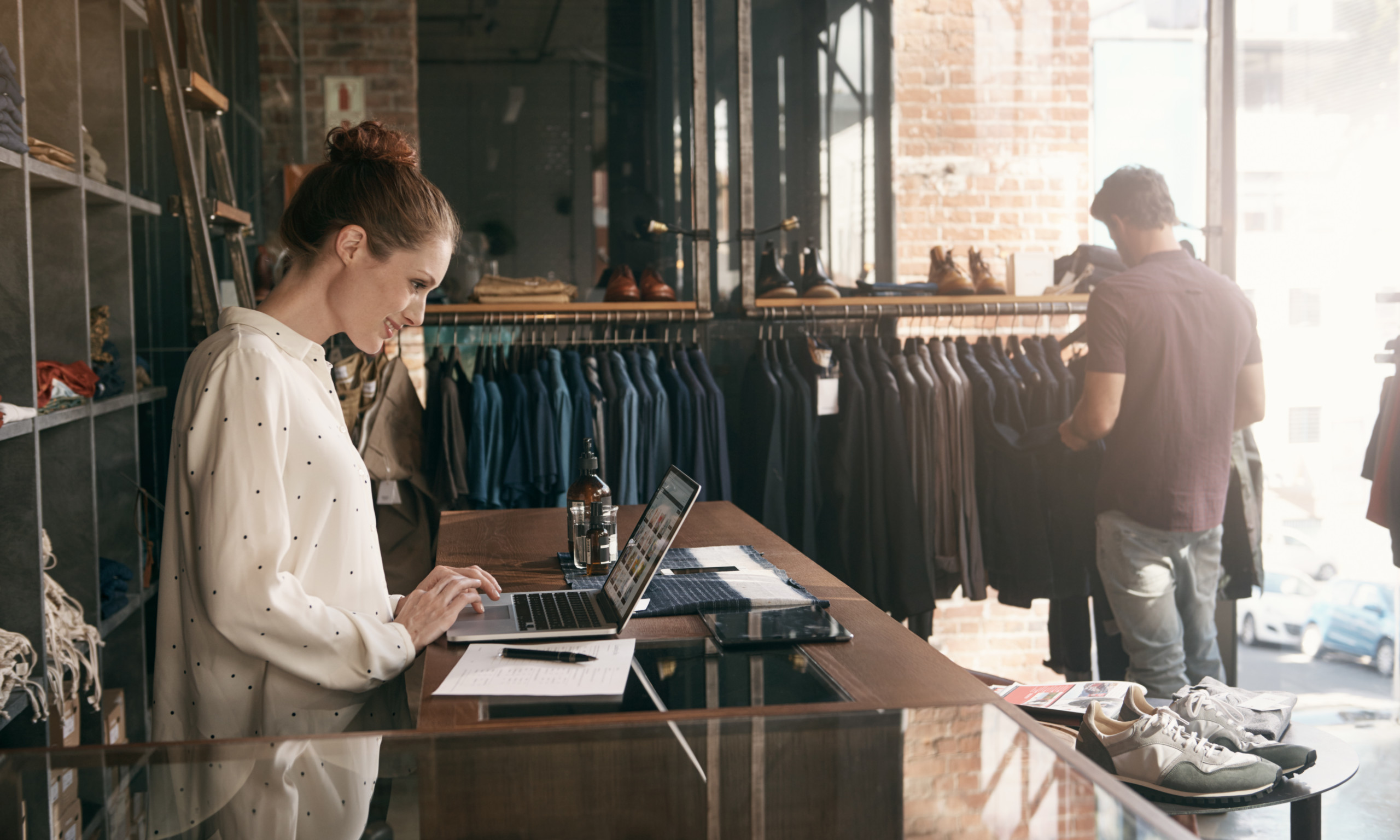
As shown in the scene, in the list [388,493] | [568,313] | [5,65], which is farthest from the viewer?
[568,313]

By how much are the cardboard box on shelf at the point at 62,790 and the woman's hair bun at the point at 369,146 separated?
899 mm

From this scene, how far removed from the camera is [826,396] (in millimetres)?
3570

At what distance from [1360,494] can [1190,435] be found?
5.82 feet

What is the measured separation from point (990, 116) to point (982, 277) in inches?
29.7

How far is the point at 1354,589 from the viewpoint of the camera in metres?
4.14

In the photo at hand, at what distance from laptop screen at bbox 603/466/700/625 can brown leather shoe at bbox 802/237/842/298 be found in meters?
2.04

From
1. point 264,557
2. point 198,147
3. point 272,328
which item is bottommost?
point 264,557

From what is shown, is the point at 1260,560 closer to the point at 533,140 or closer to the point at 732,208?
the point at 732,208

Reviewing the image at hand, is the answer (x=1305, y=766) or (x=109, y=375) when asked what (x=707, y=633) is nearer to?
(x=1305, y=766)

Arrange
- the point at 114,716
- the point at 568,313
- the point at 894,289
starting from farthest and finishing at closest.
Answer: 1. the point at 894,289
2. the point at 568,313
3. the point at 114,716

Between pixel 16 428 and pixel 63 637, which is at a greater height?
pixel 16 428

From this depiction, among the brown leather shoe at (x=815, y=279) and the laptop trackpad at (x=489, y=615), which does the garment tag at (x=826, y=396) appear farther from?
the laptop trackpad at (x=489, y=615)

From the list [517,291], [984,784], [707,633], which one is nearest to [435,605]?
[707,633]

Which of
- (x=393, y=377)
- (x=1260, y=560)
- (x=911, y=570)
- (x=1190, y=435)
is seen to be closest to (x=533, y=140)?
(x=393, y=377)
